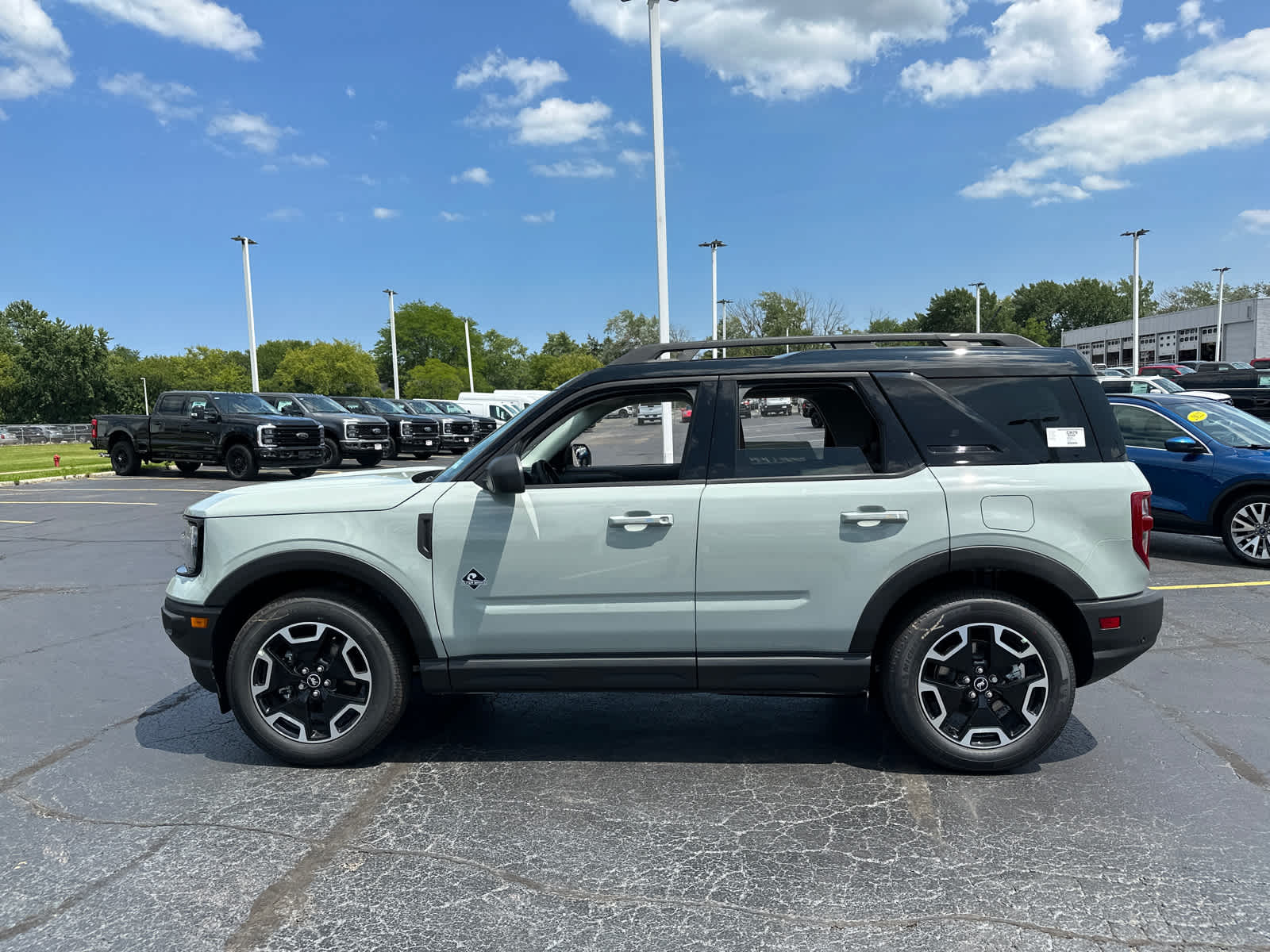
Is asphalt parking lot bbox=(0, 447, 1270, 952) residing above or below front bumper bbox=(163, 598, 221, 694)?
below

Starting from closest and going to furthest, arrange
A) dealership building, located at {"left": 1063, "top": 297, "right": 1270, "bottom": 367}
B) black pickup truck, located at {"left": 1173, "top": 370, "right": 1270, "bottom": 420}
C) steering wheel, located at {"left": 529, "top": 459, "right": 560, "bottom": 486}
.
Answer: steering wheel, located at {"left": 529, "top": 459, "right": 560, "bottom": 486}
black pickup truck, located at {"left": 1173, "top": 370, "right": 1270, "bottom": 420}
dealership building, located at {"left": 1063, "top": 297, "right": 1270, "bottom": 367}

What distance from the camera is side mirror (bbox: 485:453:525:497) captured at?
361cm

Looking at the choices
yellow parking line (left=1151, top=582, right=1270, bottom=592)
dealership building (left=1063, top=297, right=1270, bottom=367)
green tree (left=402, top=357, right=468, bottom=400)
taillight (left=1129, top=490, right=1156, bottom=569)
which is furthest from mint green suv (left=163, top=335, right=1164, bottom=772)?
green tree (left=402, top=357, right=468, bottom=400)

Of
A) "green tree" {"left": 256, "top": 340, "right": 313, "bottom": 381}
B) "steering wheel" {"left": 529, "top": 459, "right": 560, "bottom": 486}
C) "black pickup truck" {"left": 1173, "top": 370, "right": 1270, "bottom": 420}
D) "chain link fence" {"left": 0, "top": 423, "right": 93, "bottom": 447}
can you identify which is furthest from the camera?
"green tree" {"left": 256, "top": 340, "right": 313, "bottom": 381}

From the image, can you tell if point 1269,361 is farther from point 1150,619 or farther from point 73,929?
point 73,929

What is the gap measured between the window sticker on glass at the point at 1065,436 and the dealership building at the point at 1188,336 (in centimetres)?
7209

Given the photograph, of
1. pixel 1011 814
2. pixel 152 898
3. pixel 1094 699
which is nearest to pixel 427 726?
pixel 152 898

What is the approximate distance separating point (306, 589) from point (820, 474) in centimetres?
236

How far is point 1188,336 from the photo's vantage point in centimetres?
7206

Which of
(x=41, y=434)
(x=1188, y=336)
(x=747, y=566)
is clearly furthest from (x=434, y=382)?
(x=747, y=566)

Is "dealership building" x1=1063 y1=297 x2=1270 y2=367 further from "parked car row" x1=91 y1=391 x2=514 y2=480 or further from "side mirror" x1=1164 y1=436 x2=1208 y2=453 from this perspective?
"side mirror" x1=1164 y1=436 x2=1208 y2=453

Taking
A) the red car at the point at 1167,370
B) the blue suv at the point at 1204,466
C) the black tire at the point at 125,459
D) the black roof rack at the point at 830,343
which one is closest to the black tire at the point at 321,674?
the black roof rack at the point at 830,343

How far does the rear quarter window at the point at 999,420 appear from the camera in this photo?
12.2 ft

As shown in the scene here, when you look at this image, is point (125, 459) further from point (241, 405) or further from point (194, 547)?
point (194, 547)
